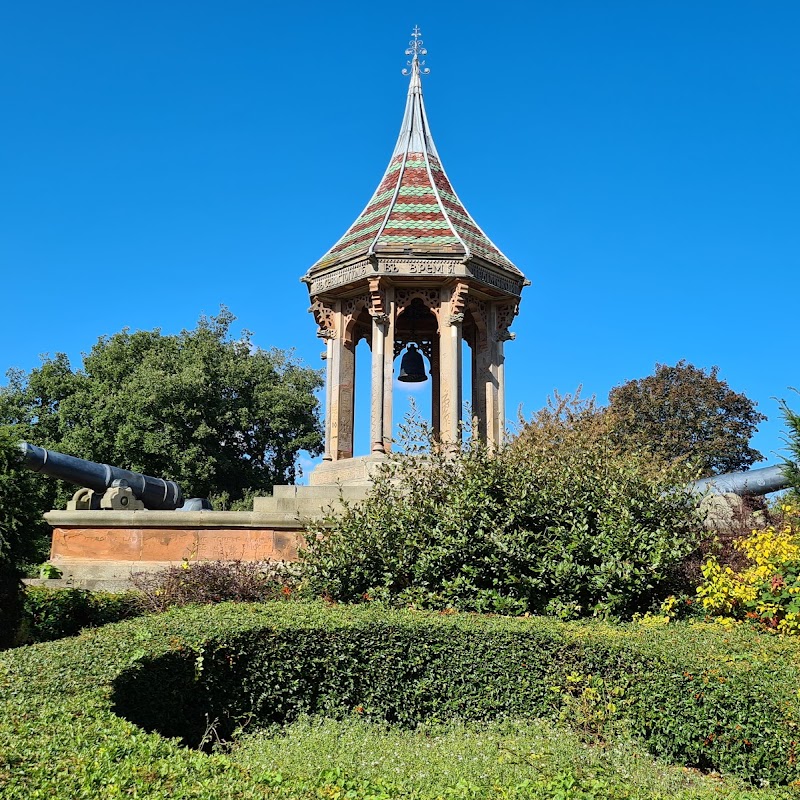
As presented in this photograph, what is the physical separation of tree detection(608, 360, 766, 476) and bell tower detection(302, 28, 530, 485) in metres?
16.9

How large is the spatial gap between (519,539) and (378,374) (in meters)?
4.55

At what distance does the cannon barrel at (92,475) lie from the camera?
11.7 meters

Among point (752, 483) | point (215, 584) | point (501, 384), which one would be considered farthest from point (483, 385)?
point (215, 584)

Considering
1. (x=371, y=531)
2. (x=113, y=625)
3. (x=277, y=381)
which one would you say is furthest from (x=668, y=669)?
(x=277, y=381)

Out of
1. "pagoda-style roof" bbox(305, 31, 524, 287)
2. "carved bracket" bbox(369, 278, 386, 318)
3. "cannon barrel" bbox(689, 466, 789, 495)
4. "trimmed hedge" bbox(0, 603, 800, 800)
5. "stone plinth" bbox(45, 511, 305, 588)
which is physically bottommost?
"trimmed hedge" bbox(0, 603, 800, 800)

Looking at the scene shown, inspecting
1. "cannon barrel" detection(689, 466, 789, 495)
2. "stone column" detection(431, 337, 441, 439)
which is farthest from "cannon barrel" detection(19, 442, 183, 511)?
"cannon barrel" detection(689, 466, 789, 495)

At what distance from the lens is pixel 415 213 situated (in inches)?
518

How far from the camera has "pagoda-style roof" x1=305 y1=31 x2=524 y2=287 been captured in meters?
12.2

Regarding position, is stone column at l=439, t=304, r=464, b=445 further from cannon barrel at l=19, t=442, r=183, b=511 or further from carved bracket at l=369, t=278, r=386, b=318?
cannon barrel at l=19, t=442, r=183, b=511

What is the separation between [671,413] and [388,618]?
25.5 metres

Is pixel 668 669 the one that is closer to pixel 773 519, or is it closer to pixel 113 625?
pixel 113 625

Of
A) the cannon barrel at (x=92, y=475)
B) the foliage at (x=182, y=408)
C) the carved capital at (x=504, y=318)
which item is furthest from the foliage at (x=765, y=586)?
the foliage at (x=182, y=408)

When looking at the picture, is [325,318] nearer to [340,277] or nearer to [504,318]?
[340,277]

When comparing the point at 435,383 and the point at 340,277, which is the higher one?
the point at 340,277
